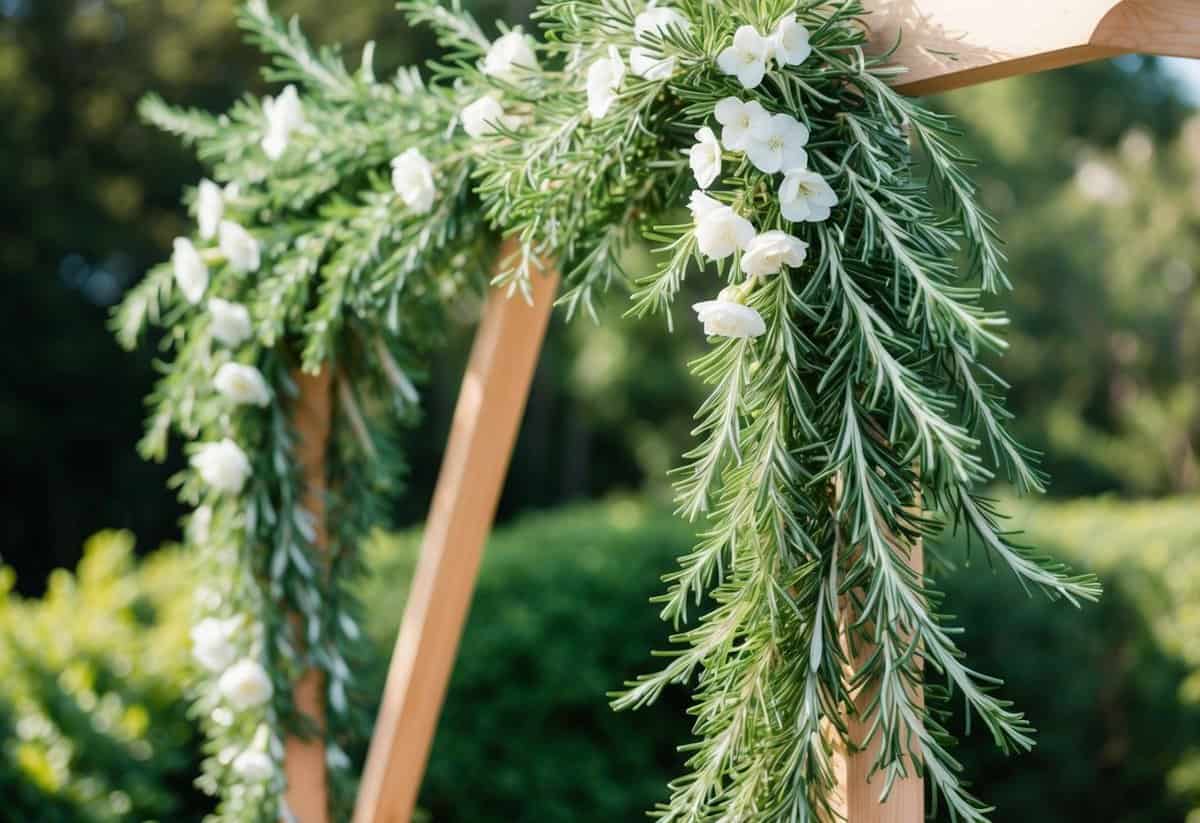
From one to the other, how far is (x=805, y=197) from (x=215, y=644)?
123cm

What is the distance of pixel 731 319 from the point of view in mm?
1043

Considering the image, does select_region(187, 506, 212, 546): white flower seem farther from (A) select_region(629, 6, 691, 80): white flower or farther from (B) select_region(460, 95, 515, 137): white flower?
(A) select_region(629, 6, 691, 80): white flower

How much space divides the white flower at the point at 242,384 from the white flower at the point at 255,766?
562mm

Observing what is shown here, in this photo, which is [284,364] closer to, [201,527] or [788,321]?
[201,527]

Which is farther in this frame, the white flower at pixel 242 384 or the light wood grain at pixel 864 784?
the white flower at pixel 242 384

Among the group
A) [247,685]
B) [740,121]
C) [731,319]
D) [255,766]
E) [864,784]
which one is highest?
[740,121]

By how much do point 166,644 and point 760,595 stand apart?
7.13 ft

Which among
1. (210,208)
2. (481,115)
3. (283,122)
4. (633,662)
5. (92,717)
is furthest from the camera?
(633,662)


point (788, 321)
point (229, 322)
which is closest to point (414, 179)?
point (229, 322)

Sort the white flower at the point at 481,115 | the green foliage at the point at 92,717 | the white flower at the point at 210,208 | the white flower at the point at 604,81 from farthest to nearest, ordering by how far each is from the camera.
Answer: the green foliage at the point at 92,717 < the white flower at the point at 210,208 < the white flower at the point at 481,115 < the white flower at the point at 604,81

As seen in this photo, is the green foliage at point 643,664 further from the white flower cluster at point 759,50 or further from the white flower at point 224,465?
the white flower cluster at point 759,50

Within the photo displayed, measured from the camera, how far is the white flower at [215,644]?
1.78 m

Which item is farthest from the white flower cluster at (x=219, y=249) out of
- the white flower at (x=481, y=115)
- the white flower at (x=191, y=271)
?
the white flower at (x=481, y=115)

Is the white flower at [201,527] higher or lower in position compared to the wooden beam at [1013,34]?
lower
